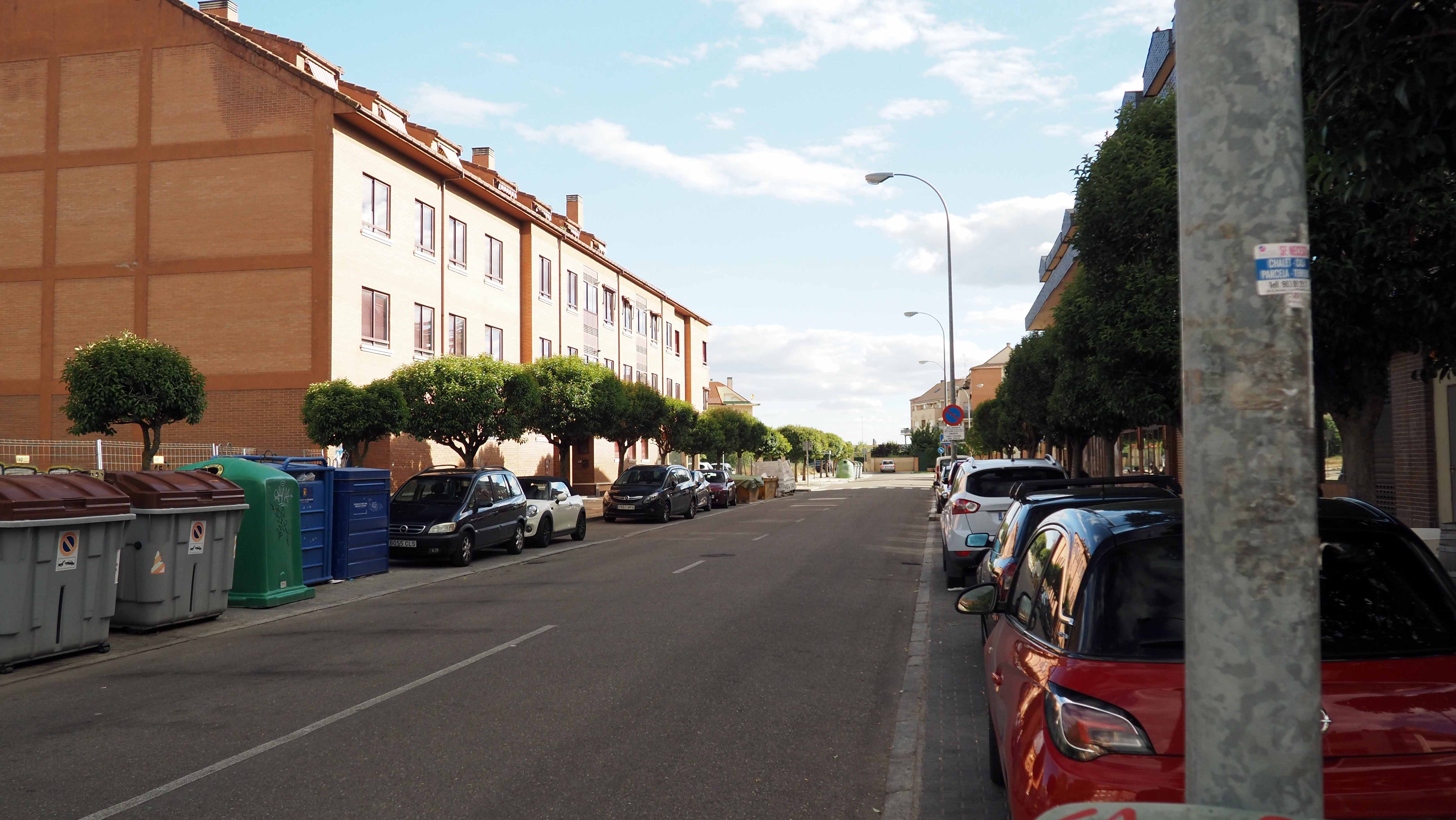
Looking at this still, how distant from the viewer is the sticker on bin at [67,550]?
874 cm

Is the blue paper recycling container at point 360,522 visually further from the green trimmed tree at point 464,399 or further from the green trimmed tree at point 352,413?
the green trimmed tree at point 464,399

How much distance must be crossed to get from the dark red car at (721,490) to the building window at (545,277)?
9.43m

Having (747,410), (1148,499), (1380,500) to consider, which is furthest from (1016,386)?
(747,410)

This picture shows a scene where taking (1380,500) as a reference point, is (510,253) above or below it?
above

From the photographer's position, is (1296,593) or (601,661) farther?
(601,661)

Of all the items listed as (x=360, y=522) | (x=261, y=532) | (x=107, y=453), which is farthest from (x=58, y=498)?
(x=107, y=453)

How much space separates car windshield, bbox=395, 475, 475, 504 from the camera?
1745 cm

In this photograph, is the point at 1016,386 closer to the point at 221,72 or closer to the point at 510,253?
the point at 510,253

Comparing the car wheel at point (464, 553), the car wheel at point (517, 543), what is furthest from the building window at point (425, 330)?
the car wheel at point (464, 553)

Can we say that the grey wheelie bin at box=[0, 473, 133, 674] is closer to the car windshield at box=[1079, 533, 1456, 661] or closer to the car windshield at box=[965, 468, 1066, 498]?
the car windshield at box=[1079, 533, 1456, 661]

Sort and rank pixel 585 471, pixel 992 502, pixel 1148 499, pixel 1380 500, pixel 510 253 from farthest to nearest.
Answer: pixel 585 471 < pixel 510 253 < pixel 1380 500 < pixel 992 502 < pixel 1148 499

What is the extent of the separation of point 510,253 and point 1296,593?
37.0 meters

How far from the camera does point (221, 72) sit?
27406 millimetres

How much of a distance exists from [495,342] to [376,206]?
8211 mm
